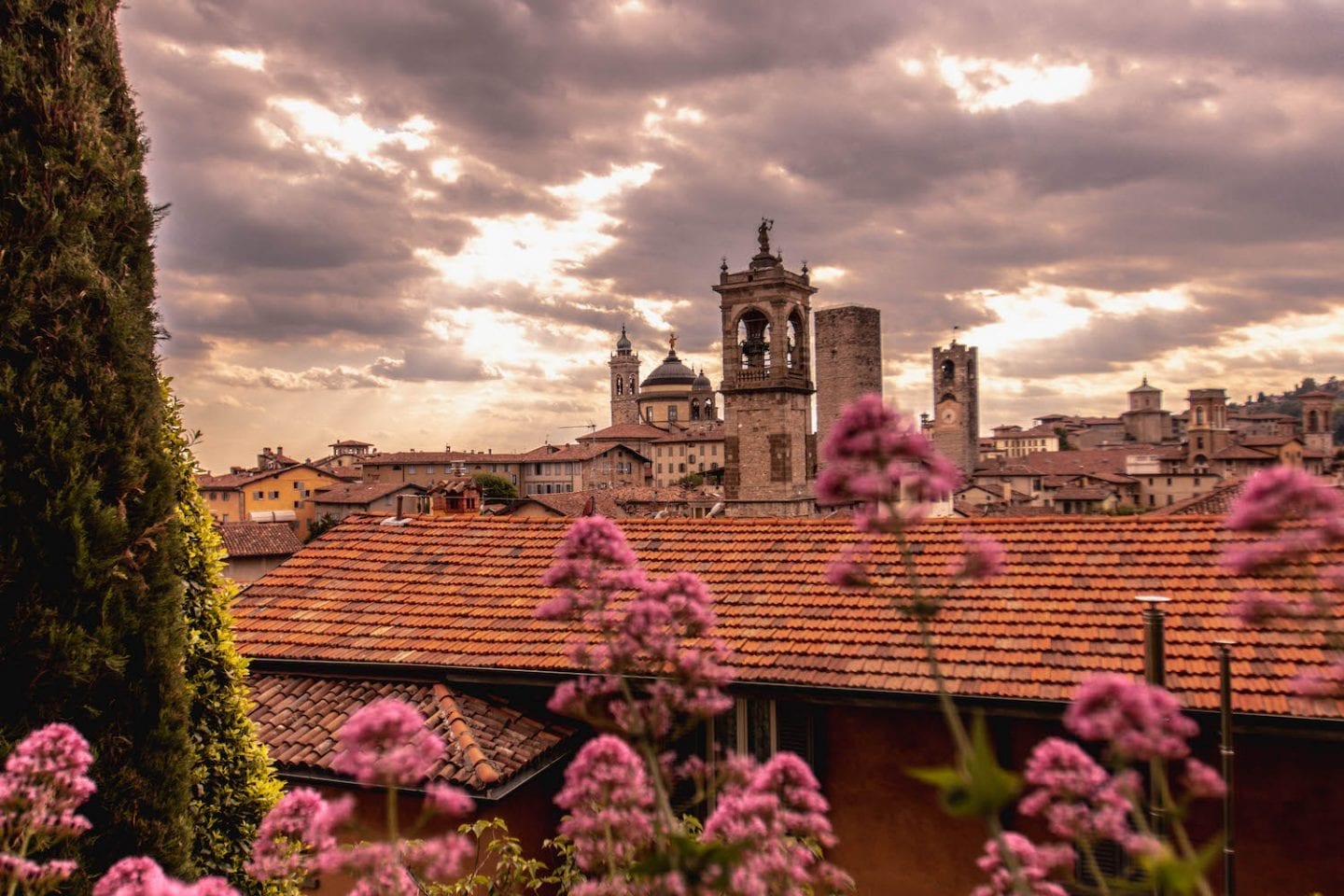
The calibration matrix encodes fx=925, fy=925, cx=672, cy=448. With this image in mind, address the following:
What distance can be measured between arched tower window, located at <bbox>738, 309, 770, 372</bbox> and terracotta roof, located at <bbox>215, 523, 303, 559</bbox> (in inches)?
809

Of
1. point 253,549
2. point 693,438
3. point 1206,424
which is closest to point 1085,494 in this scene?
point 1206,424

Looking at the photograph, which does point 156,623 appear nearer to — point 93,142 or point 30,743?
point 93,142

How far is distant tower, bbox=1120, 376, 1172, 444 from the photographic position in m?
131

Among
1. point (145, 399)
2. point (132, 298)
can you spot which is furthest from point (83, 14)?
point (145, 399)

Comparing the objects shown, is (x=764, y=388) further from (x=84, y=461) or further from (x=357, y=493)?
(x=357, y=493)

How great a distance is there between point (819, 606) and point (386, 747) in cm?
659

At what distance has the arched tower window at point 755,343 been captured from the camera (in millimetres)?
39188

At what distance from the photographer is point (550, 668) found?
7.81m

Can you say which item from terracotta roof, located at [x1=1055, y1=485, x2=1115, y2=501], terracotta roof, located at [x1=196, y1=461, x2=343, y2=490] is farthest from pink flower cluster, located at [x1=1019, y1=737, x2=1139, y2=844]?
terracotta roof, located at [x1=1055, y1=485, x2=1115, y2=501]

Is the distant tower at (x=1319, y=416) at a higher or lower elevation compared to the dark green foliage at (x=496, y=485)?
higher

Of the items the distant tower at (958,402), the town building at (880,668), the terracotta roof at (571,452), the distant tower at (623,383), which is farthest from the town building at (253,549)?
the distant tower at (623,383)

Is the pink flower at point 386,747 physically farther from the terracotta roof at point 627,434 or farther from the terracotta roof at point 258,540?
the terracotta roof at point 627,434

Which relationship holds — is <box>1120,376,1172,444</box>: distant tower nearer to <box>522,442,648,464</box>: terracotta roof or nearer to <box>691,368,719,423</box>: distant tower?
<box>691,368,719,423</box>: distant tower

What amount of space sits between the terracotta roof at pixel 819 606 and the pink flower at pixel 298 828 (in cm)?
498
